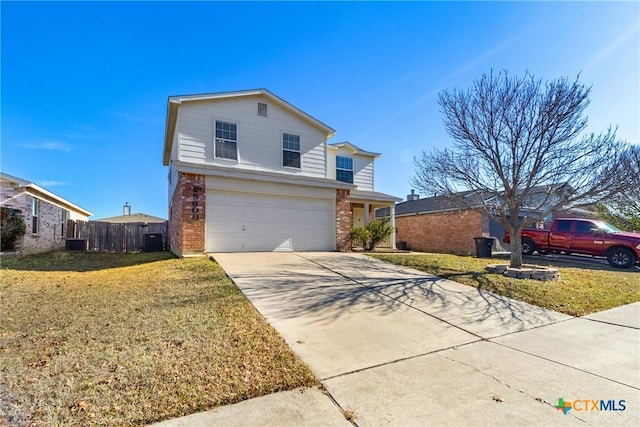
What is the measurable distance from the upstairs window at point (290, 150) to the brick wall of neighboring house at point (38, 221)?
10857mm

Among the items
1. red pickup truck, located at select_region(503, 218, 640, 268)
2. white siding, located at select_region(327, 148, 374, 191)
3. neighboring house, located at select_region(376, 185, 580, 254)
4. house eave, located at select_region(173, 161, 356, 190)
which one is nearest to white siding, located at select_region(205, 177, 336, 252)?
house eave, located at select_region(173, 161, 356, 190)

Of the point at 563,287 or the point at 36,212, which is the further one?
the point at 36,212

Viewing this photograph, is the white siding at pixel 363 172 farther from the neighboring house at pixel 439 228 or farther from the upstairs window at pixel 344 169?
the neighboring house at pixel 439 228

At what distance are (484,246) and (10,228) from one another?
1989 cm

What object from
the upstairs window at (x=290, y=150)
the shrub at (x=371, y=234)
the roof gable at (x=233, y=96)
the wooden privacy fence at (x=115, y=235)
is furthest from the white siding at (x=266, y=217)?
the wooden privacy fence at (x=115, y=235)

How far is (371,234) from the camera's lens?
1402 cm

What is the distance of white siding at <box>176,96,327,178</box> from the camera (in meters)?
11.3

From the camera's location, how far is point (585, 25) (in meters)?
8.40

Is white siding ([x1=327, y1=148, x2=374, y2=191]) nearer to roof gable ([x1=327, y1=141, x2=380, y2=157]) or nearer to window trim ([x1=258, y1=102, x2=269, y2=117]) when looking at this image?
roof gable ([x1=327, y1=141, x2=380, y2=157])

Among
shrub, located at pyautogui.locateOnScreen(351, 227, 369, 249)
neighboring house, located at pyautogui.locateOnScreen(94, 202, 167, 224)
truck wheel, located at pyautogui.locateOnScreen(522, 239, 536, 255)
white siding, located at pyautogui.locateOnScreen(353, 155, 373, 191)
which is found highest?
white siding, located at pyautogui.locateOnScreen(353, 155, 373, 191)

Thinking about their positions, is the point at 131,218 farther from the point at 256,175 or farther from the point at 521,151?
the point at 521,151

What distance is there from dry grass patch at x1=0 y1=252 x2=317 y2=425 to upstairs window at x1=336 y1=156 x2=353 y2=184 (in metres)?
11.7

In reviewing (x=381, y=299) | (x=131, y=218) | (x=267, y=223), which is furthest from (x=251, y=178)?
(x=131, y=218)

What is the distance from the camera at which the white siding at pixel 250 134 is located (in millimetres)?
11305
